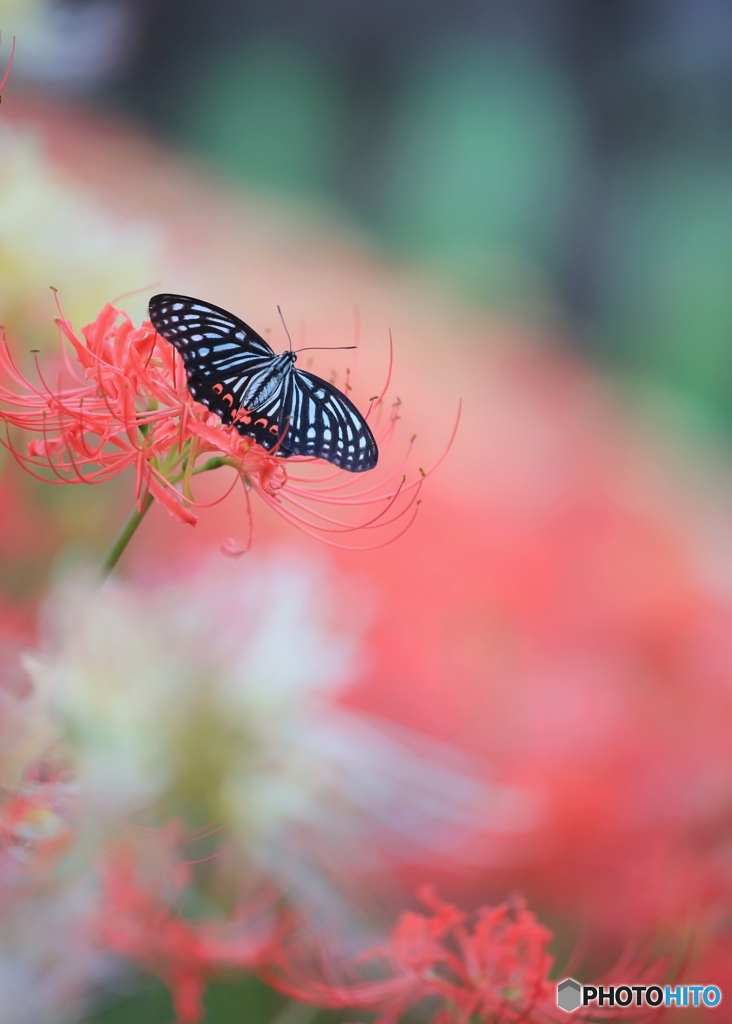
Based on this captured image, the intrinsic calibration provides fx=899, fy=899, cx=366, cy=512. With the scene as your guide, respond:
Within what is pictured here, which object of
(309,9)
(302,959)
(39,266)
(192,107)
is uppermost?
(309,9)

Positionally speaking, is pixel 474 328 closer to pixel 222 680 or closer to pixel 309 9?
pixel 309 9

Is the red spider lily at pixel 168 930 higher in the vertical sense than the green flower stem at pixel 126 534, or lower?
lower

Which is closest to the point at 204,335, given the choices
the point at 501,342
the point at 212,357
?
the point at 212,357

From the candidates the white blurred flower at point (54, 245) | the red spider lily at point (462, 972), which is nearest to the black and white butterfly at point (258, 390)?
the white blurred flower at point (54, 245)

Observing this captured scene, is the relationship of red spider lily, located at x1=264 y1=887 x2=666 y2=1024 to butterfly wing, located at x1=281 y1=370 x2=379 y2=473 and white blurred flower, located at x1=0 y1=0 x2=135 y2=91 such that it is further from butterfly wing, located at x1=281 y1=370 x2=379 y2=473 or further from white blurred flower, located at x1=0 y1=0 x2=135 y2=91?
white blurred flower, located at x1=0 y1=0 x2=135 y2=91

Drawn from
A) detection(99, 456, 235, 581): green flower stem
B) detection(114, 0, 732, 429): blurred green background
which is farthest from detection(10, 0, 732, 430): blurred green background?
detection(99, 456, 235, 581): green flower stem

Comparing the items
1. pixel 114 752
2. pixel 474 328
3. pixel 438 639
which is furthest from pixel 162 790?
pixel 474 328

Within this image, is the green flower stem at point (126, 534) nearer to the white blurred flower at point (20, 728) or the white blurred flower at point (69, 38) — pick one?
the white blurred flower at point (20, 728)
